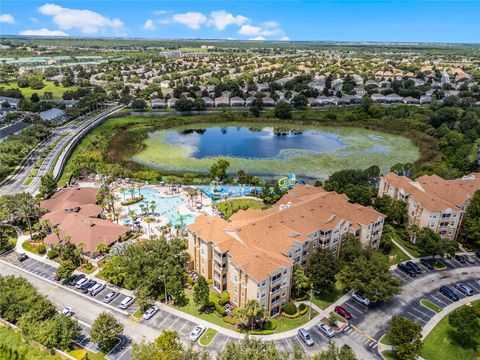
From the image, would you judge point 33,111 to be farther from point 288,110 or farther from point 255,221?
point 255,221

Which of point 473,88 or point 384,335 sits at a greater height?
point 473,88

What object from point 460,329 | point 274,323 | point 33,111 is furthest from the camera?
point 33,111

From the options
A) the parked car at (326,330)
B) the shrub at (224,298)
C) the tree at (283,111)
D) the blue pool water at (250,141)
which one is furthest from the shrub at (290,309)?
the tree at (283,111)

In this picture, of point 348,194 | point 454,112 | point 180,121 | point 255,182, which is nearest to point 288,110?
point 180,121

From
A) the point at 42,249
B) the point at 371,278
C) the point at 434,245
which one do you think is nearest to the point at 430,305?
the point at 371,278

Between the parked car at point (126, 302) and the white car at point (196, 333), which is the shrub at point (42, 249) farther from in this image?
the white car at point (196, 333)

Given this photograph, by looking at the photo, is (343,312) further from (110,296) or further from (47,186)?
(47,186)

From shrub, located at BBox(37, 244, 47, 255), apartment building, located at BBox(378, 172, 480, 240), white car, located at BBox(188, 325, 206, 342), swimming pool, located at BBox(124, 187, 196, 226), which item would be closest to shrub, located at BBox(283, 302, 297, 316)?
white car, located at BBox(188, 325, 206, 342)
